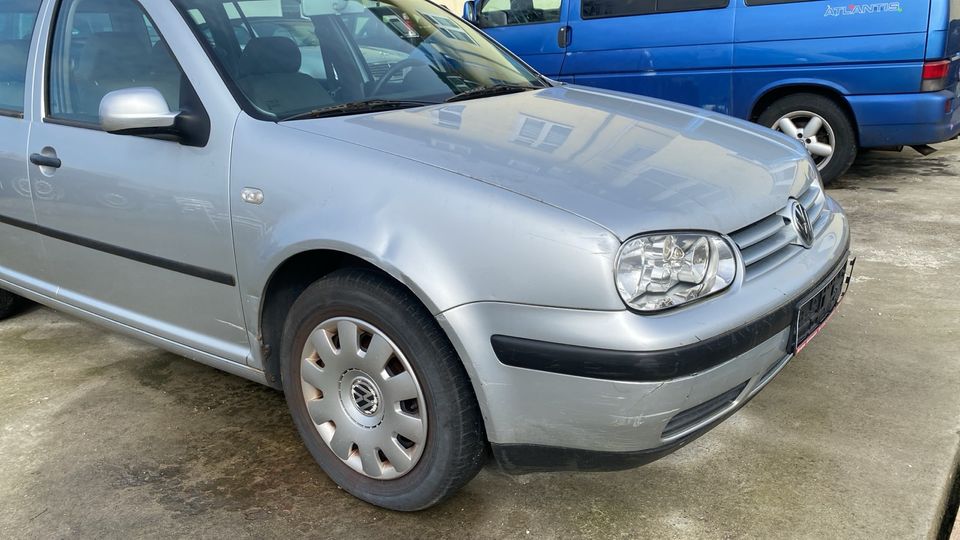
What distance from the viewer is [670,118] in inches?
106

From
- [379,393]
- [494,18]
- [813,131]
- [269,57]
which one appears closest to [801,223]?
[379,393]

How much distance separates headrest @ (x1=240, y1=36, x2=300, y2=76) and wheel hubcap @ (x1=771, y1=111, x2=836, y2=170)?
4154 mm

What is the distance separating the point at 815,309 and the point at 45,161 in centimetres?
259

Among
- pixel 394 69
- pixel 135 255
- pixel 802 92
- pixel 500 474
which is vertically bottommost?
pixel 500 474

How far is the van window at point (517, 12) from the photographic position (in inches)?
253

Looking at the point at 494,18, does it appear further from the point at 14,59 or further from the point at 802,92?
the point at 14,59

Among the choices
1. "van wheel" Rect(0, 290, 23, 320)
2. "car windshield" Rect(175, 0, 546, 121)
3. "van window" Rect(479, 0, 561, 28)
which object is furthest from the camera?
"van window" Rect(479, 0, 561, 28)

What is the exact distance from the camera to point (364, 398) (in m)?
2.23

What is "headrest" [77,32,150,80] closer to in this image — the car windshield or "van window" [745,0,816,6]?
the car windshield

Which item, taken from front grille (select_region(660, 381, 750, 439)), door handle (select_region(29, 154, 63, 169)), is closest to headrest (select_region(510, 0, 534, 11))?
door handle (select_region(29, 154, 63, 169))

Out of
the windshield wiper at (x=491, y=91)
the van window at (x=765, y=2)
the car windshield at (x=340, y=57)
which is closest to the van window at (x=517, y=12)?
the van window at (x=765, y=2)

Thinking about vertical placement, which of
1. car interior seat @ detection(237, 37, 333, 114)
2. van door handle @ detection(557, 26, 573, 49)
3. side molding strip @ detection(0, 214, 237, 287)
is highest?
van door handle @ detection(557, 26, 573, 49)

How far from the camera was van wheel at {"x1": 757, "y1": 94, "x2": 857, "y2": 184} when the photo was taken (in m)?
5.51

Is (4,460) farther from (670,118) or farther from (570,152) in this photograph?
(670,118)
